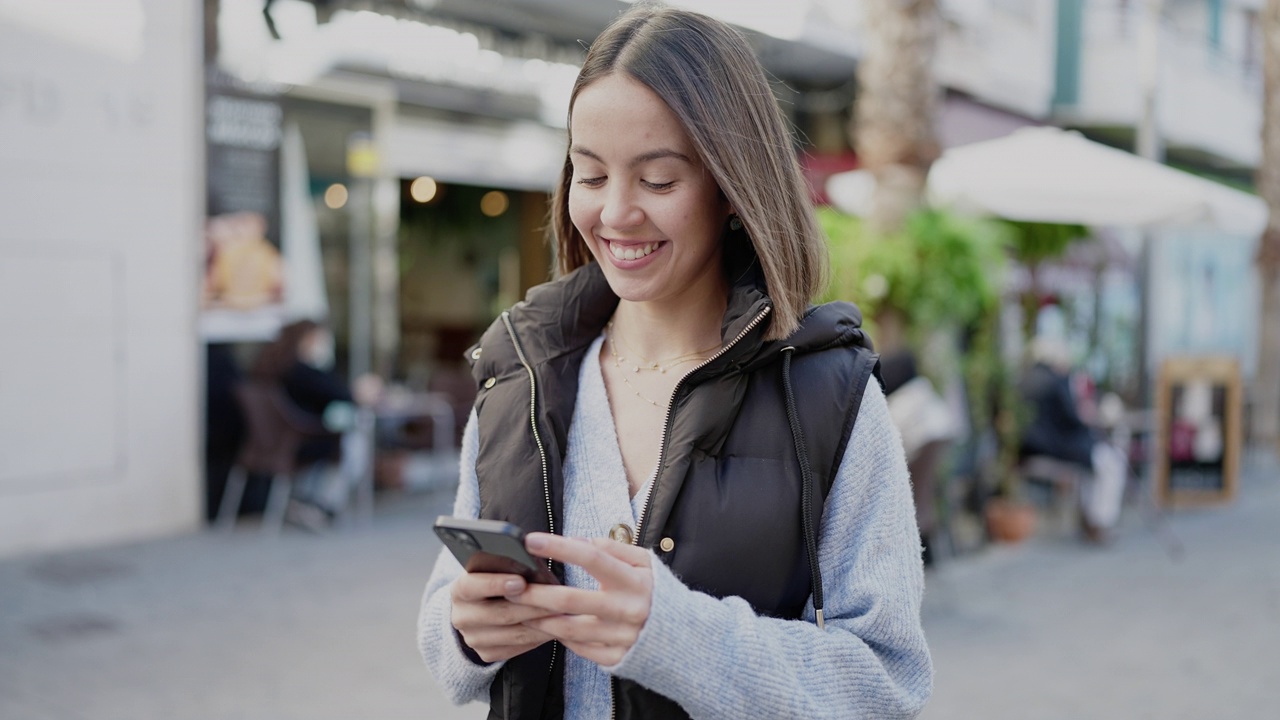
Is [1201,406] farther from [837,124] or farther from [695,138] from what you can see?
[695,138]

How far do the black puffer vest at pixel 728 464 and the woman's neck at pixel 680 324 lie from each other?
0.32 ft

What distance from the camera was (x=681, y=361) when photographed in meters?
1.84

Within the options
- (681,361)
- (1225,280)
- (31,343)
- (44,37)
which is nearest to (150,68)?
(44,37)

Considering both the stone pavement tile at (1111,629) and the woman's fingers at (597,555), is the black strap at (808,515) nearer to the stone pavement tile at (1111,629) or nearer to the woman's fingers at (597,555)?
the woman's fingers at (597,555)

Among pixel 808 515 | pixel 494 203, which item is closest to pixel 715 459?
pixel 808 515

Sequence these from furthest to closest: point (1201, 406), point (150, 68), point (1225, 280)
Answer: point (1225, 280)
point (1201, 406)
point (150, 68)

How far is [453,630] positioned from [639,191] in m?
0.69

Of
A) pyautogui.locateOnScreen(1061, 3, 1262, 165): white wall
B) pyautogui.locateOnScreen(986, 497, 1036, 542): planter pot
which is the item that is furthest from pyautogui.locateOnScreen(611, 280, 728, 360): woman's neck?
pyautogui.locateOnScreen(1061, 3, 1262, 165): white wall

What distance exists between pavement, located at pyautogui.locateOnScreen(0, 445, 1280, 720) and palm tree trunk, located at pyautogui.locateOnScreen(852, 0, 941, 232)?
→ 2908 mm

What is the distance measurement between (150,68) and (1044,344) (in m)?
6.99

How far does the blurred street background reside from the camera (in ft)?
19.8

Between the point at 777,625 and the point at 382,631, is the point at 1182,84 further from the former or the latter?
the point at 777,625

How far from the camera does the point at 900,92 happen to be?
28.7ft

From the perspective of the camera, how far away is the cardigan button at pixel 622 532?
1.70 meters
